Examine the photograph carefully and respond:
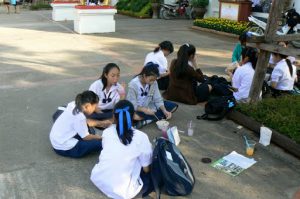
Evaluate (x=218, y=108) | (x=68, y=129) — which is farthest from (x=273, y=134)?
(x=68, y=129)

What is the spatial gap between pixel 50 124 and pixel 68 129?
139cm

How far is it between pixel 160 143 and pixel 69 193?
109cm

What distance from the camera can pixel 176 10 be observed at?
63.6ft

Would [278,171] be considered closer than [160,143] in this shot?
No

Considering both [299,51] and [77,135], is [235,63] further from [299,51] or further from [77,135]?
[77,135]

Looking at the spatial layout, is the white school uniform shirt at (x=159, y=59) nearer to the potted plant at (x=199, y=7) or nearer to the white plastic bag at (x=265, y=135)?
the white plastic bag at (x=265, y=135)

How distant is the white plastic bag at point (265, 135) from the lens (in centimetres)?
515

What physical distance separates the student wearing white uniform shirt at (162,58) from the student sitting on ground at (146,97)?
50.3 inches

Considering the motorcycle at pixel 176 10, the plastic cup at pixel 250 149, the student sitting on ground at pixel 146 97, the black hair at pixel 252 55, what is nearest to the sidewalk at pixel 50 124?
the plastic cup at pixel 250 149

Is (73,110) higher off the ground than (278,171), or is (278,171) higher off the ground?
(73,110)

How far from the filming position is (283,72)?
6.65 m

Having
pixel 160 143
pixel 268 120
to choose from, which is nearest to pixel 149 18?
pixel 268 120

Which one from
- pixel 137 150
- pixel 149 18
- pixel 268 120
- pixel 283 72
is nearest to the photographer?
pixel 137 150

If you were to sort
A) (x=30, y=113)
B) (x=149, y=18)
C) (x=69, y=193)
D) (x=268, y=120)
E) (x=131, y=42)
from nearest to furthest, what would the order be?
(x=69, y=193), (x=268, y=120), (x=30, y=113), (x=131, y=42), (x=149, y=18)
